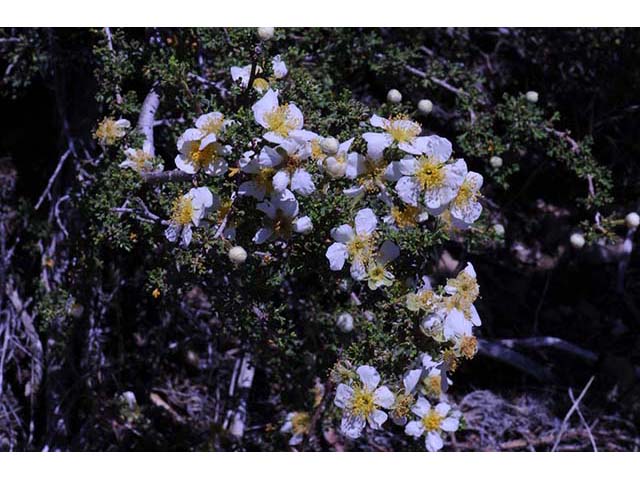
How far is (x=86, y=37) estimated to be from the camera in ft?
10.5

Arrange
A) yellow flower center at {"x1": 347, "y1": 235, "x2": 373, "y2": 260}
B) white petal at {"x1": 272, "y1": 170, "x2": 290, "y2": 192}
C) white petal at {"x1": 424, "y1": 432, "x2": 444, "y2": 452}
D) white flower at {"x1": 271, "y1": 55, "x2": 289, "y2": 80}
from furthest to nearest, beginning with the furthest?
white petal at {"x1": 424, "y1": 432, "x2": 444, "y2": 452} → white flower at {"x1": 271, "y1": 55, "x2": 289, "y2": 80} → yellow flower center at {"x1": 347, "y1": 235, "x2": 373, "y2": 260} → white petal at {"x1": 272, "y1": 170, "x2": 290, "y2": 192}

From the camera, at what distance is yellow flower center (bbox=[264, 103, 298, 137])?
6.42ft

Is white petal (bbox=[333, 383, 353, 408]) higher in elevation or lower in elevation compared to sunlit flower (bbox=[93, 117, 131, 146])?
lower

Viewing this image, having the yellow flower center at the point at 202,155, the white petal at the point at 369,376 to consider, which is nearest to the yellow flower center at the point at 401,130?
the yellow flower center at the point at 202,155

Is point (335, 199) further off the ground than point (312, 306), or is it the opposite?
point (335, 199)

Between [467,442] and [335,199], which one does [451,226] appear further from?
[467,442]

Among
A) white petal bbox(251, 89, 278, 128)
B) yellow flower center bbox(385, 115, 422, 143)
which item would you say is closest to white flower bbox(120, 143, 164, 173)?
white petal bbox(251, 89, 278, 128)

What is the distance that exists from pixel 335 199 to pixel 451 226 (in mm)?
→ 358

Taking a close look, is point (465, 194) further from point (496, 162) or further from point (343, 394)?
point (496, 162)

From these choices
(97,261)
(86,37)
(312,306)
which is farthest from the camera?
(86,37)

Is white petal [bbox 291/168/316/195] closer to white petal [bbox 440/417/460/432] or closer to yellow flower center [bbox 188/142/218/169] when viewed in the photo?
yellow flower center [bbox 188/142/218/169]

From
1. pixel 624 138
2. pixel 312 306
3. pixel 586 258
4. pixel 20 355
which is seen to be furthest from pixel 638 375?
pixel 20 355

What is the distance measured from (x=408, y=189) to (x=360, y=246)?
7.1 inches

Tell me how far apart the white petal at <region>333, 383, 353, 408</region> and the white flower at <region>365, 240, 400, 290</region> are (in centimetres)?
29
